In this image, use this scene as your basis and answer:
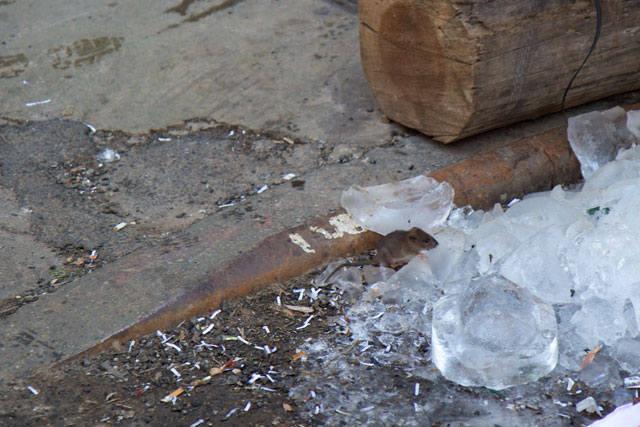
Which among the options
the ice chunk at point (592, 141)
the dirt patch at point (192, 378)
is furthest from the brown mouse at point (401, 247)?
the ice chunk at point (592, 141)

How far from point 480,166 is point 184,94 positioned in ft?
5.37

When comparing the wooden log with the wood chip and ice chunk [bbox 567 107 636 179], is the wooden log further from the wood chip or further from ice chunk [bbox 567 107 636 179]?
the wood chip

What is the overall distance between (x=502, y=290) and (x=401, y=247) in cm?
45

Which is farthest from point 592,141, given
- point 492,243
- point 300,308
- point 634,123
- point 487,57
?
point 300,308

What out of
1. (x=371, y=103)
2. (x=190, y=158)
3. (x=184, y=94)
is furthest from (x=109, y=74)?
(x=371, y=103)

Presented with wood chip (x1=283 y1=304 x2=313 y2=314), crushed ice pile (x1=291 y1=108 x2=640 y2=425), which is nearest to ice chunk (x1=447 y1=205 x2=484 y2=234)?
crushed ice pile (x1=291 y1=108 x2=640 y2=425)

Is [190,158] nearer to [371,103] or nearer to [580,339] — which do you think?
[371,103]

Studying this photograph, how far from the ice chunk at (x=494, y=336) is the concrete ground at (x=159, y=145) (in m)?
0.82

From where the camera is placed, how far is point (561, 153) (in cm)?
333

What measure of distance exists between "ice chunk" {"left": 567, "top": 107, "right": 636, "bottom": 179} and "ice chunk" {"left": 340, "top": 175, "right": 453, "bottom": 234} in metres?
0.68

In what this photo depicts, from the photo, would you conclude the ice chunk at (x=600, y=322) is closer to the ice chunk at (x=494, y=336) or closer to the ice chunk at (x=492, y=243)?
the ice chunk at (x=494, y=336)

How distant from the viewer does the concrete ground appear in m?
2.64

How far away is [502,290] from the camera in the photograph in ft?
7.82

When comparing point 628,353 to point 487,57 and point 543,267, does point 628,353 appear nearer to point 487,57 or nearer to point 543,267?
point 543,267
